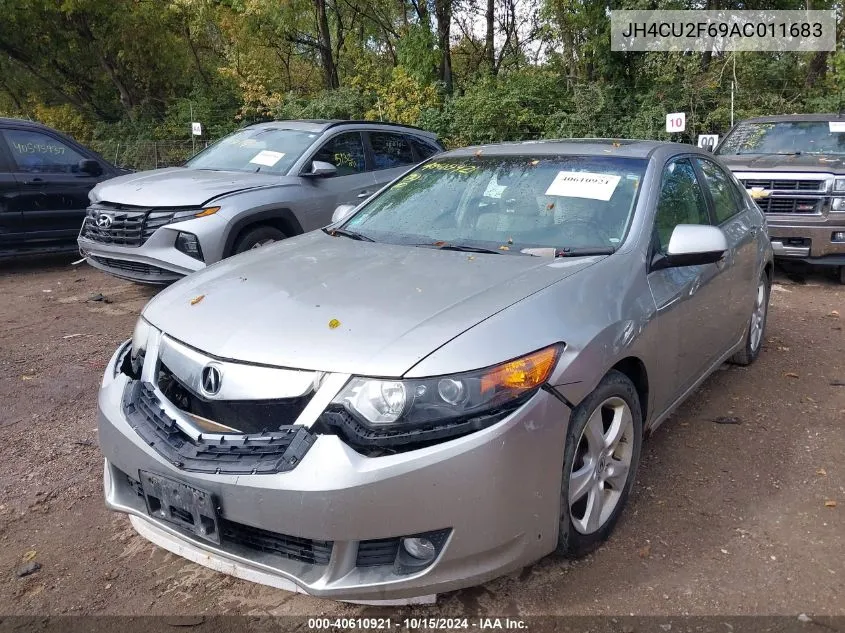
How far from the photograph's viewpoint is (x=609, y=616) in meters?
2.47

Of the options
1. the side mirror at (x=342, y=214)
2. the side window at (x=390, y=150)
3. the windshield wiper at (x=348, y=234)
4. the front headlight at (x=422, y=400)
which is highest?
the side window at (x=390, y=150)

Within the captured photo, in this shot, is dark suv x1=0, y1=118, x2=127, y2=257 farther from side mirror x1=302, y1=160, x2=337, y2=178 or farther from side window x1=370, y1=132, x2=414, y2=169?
side window x1=370, y1=132, x2=414, y2=169

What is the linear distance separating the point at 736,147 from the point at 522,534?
826 cm

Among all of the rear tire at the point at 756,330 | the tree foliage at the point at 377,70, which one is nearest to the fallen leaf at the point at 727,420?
the rear tire at the point at 756,330

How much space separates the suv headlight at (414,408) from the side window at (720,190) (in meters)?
2.61

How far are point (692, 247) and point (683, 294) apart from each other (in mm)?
304

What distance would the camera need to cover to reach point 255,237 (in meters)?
6.39

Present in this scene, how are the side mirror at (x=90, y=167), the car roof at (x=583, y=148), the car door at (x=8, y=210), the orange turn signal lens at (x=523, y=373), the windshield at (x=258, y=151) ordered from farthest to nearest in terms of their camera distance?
the side mirror at (x=90, y=167)
the car door at (x=8, y=210)
the windshield at (x=258, y=151)
the car roof at (x=583, y=148)
the orange turn signal lens at (x=523, y=373)

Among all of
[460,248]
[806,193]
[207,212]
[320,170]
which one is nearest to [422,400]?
[460,248]

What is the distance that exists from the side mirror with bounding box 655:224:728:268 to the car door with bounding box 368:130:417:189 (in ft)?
15.9

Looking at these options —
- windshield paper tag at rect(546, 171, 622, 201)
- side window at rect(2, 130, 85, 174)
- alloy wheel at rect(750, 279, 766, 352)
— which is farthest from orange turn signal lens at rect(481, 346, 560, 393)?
side window at rect(2, 130, 85, 174)

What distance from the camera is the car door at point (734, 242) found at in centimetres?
411

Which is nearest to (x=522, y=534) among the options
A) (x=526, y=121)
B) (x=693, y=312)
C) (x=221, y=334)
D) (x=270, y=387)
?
(x=270, y=387)

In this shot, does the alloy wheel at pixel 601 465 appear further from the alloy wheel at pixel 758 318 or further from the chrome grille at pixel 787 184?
the chrome grille at pixel 787 184
